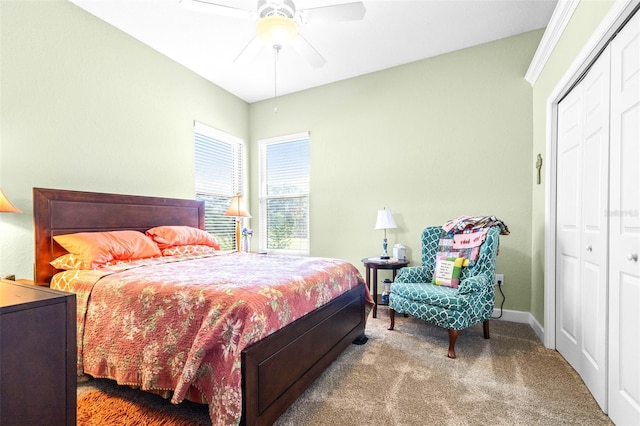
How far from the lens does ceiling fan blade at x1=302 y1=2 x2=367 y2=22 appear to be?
1.97 meters

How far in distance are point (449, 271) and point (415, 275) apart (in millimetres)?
324

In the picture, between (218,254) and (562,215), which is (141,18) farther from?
(562,215)

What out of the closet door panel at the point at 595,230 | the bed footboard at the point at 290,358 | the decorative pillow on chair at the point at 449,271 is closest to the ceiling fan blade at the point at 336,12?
the closet door panel at the point at 595,230

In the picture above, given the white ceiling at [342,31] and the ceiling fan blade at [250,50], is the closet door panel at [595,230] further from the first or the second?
the ceiling fan blade at [250,50]

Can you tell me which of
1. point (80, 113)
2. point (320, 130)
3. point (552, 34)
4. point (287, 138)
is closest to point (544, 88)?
point (552, 34)

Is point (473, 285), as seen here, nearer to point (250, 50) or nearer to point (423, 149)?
point (423, 149)

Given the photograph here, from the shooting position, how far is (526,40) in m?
3.10

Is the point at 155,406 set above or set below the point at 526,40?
below

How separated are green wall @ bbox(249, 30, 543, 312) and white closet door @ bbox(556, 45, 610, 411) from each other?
69 centimetres

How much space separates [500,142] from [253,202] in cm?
342

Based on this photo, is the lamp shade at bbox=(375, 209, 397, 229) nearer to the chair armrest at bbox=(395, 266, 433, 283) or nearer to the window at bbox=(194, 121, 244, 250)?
the chair armrest at bbox=(395, 266, 433, 283)

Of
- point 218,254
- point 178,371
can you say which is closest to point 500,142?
point 218,254

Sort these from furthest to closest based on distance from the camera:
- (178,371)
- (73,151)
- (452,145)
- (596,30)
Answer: (452,145) < (73,151) < (596,30) < (178,371)

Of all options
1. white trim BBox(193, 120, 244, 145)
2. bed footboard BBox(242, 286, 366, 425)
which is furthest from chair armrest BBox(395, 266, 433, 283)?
white trim BBox(193, 120, 244, 145)
